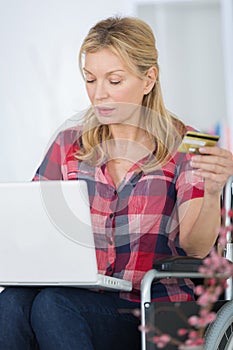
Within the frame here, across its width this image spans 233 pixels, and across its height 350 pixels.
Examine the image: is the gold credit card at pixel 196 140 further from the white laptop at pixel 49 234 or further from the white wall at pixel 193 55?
the white wall at pixel 193 55

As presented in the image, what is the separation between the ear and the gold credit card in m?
0.46

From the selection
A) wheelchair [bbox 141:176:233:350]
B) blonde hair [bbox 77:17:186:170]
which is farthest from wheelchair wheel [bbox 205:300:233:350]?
blonde hair [bbox 77:17:186:170]

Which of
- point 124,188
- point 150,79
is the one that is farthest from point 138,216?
point 150,79

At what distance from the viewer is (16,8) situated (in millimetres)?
4887

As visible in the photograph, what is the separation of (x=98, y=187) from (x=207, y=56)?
2733mm

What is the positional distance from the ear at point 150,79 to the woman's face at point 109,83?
4 cm

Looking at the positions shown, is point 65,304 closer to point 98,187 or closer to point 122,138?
point 98,187

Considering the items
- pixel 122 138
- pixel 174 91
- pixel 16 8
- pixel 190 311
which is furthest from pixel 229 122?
pixel 190 311

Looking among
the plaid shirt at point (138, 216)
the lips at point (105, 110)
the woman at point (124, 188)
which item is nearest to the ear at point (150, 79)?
the woman at point (124, 188)

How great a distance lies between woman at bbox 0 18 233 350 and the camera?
2.07 meters

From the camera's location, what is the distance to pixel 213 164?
2.10 meters

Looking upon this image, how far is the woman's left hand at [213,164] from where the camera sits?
82.2 inches

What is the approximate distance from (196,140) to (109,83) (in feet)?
1.57

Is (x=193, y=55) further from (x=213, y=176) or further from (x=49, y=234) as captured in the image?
(x=49, y=234)
